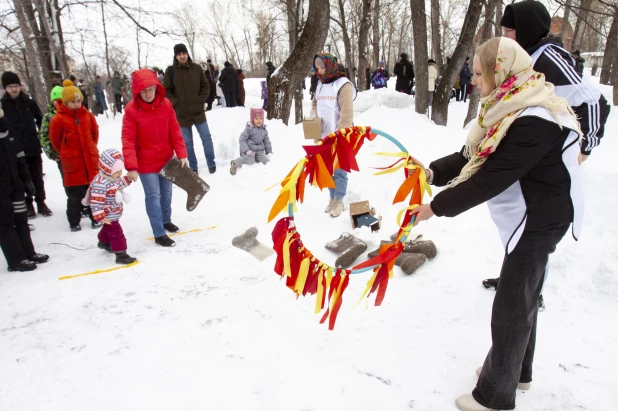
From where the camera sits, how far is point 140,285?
153 inches

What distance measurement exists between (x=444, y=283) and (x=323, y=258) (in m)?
1.26

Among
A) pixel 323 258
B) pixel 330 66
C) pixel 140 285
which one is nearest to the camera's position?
pixel 140 285

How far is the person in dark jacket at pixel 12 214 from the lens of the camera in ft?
13.5

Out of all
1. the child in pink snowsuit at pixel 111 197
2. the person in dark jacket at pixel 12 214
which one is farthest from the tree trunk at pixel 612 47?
the person in dark jacket at pixel 12 214

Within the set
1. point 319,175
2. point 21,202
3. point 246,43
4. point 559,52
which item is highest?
point 246,43

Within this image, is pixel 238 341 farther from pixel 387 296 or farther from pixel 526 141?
pixel 526 141

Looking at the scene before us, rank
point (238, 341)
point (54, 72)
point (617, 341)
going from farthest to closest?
1. point (54, 72)
2. point (238, 341)
3. point (617, 341)

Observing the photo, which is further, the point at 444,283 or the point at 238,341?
the point at 444,283

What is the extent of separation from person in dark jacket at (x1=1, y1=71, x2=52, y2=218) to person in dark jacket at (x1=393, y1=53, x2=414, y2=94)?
43.2 feet

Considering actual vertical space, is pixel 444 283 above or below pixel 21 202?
below

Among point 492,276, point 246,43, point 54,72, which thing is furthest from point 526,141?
point 246,43

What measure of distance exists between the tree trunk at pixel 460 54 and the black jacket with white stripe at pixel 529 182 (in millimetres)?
8136

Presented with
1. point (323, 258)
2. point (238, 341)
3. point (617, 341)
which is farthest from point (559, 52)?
point (238, 341)

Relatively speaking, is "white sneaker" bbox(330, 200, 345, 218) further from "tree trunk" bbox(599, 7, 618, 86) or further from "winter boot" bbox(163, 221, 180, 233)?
"tree trunk" bbox(599, 7, 618, 86)
